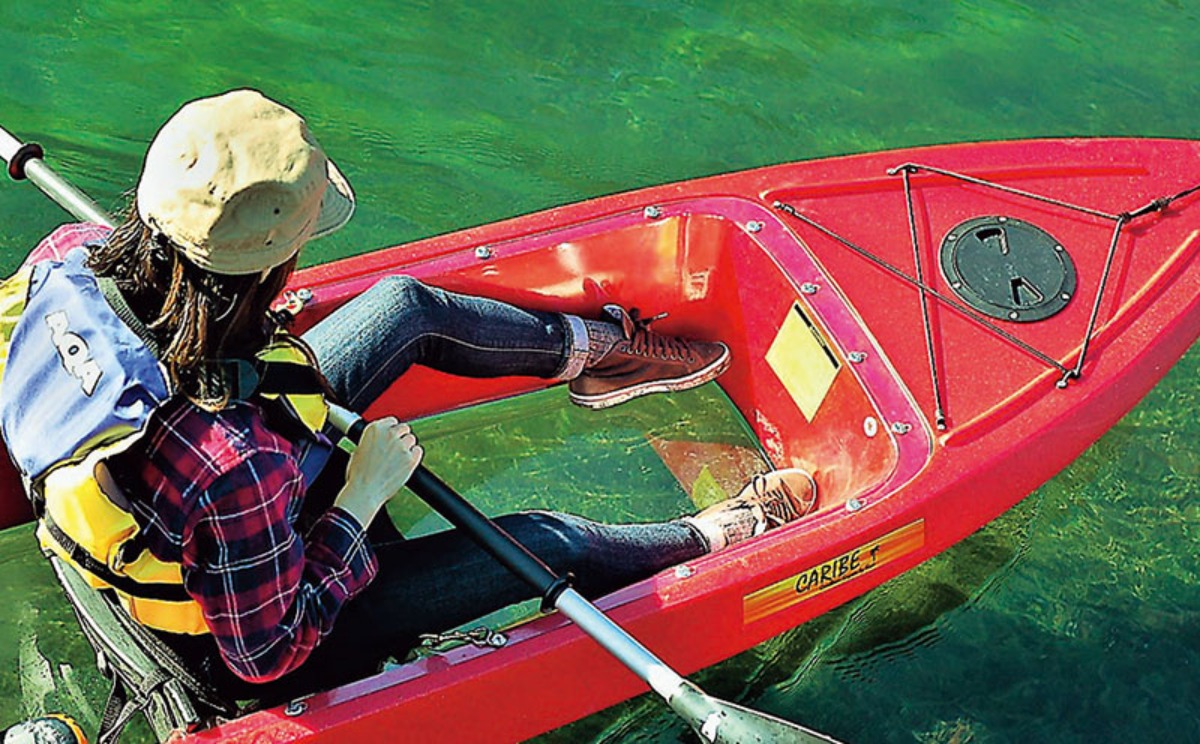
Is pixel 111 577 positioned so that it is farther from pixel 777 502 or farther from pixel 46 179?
pixel 777 502

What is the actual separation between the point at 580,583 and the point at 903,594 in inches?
36.5

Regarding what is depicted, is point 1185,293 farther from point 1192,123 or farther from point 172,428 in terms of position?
point 172,428

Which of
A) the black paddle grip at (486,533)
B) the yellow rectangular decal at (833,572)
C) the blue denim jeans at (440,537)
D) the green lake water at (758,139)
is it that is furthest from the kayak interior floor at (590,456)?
the black paddle grip at (486,533)

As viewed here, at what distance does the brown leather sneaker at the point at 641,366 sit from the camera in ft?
9.66

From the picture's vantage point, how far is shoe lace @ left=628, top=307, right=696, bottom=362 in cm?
295

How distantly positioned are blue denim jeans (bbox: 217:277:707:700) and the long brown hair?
0.63 meters

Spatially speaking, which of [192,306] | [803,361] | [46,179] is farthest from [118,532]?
[803,361]

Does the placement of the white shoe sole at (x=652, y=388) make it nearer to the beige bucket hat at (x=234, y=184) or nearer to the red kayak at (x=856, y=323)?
the red kayak at (x=856, y=323)

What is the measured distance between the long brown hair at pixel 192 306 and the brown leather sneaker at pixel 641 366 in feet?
4.25

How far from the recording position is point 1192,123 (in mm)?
4133

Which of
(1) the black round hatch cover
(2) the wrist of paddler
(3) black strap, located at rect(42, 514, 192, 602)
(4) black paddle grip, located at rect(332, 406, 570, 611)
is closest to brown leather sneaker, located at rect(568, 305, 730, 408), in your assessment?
(1) the black round hatch cover

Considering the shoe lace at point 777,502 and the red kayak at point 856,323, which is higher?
the red kayak at point 856,323

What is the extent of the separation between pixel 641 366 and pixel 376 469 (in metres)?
1.03

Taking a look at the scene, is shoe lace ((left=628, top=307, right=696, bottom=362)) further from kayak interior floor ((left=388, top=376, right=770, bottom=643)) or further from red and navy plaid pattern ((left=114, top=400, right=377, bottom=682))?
red and navy plaid pattern ((left=114, top=400, right=377, bottom=682))
